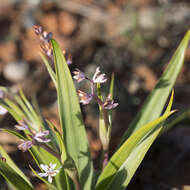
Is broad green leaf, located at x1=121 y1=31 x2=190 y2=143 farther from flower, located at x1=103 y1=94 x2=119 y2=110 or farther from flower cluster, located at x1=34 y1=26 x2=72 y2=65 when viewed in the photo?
flower cluster, located at x1=34 y1=26 x2=72 y2=65

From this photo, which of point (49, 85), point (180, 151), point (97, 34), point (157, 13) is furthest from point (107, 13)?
point (180, 151)

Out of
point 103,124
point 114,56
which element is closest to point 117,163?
point 103,124

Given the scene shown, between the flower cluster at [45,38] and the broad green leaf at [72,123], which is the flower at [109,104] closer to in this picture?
the broad green leaf at [72,123]

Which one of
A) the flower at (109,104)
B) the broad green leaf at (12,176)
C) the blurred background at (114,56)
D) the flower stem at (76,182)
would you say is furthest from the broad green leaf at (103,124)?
the blurred background at (114,56)

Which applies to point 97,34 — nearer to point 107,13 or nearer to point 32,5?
point 107,13

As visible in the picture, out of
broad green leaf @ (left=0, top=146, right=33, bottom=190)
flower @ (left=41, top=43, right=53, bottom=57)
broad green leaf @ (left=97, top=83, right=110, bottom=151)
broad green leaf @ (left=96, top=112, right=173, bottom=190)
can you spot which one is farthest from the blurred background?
flower @ (left=41, top=43, right=53, bottom=57)

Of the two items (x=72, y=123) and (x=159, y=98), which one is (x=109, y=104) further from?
(x=159, y=98)

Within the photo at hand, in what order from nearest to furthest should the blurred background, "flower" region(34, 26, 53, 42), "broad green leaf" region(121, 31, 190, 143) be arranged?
"flower" region(34, 26, 53, 42)
"broad green leaf" region(121, 31, 190, 143)
the blurred background
